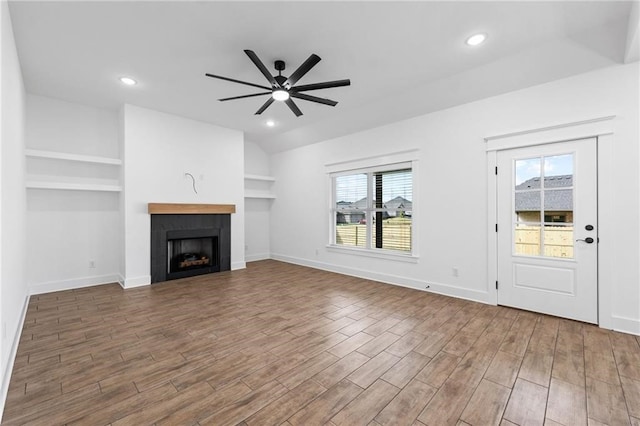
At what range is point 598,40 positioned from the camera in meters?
2.75

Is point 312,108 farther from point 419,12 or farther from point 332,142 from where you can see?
point 419,12

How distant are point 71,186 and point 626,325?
7.19m

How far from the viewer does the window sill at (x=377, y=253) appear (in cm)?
458

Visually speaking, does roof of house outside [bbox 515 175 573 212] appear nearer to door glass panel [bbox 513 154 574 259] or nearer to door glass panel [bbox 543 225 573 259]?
door glass panel [bbox 513 154 574 259]

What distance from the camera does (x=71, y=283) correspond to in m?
4.46

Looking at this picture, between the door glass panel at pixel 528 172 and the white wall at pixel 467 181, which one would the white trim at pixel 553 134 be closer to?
the white wall at pixel 467 181

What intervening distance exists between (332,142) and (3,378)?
525 cm

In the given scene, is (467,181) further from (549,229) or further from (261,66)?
(261,66)

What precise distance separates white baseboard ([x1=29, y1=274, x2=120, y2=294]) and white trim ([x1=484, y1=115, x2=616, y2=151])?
6.28 m

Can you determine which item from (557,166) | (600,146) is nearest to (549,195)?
(557,166)

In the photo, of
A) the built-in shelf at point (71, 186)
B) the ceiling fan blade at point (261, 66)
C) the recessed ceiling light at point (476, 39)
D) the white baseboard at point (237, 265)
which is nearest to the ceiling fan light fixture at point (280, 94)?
the ceiling fan blade at point (261, 66)

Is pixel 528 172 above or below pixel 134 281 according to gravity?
above

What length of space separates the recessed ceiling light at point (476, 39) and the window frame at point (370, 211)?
6.10ft

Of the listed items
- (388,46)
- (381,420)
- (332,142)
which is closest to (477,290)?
(381,420)
